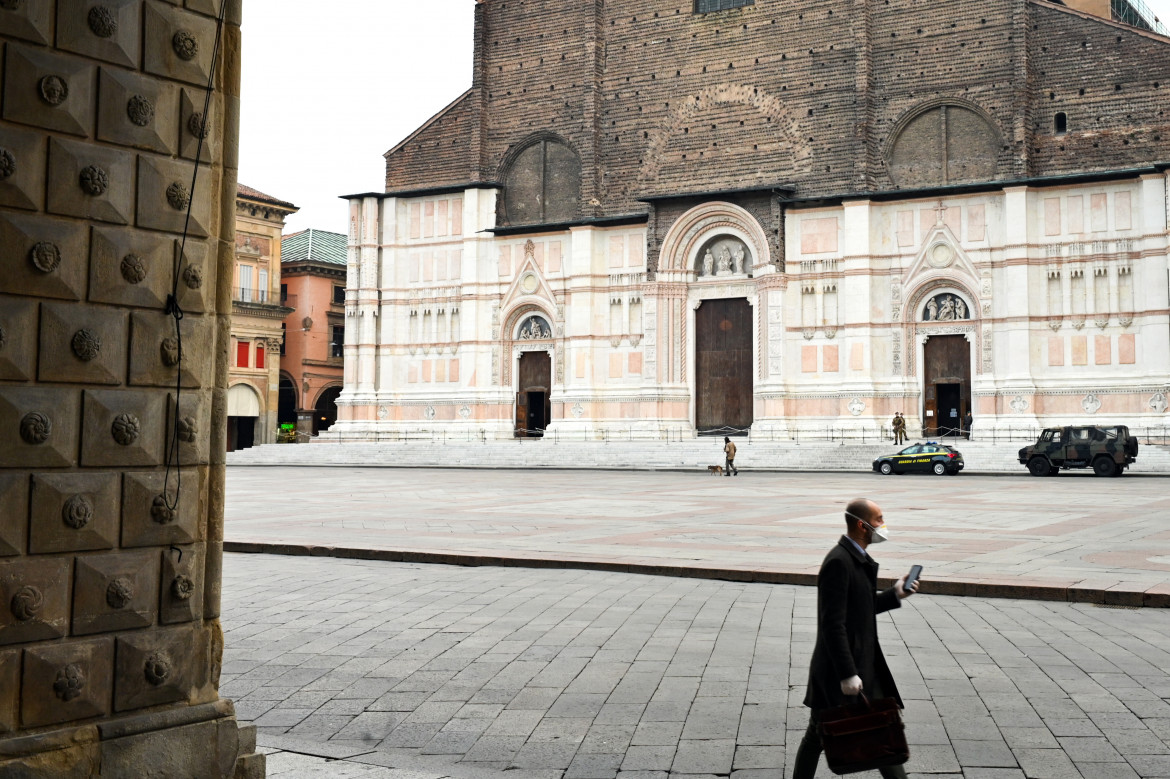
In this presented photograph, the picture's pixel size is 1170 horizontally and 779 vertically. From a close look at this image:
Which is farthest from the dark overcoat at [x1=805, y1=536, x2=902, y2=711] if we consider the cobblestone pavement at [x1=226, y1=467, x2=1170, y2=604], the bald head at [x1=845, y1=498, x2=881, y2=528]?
the cobblestone pavement at [x1=226, y1=467, x2=1170, y2=604]

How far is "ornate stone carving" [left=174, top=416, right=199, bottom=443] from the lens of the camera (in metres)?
4.54

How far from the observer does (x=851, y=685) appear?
4500mm

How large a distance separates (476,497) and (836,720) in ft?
60.3

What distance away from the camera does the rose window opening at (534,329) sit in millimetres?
45969

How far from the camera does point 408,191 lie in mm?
47750

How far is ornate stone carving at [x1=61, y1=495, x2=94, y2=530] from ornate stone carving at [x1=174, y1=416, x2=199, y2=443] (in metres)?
0.46

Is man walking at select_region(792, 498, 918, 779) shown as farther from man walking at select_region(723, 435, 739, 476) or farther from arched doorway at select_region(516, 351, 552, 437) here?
arched doorway at select_region(516, 351, 552, 437)

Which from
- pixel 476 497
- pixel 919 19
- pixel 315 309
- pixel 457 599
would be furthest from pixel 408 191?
pixel 457 599

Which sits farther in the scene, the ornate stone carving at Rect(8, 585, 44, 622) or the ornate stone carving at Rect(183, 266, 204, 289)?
the ornate stone carving at Rect(183, 266, 204, 289)

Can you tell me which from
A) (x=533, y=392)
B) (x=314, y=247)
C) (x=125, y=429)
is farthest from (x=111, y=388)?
(x=314, y=247)

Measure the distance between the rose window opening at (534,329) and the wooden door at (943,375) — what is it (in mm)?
14933

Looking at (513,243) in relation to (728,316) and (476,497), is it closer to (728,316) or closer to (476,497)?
(728,316)

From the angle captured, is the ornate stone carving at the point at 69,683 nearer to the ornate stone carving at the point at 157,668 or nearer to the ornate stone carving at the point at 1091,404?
the ornate stone carving at the point at 157,668

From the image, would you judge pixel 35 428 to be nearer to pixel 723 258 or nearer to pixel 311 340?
pixel 723 258
